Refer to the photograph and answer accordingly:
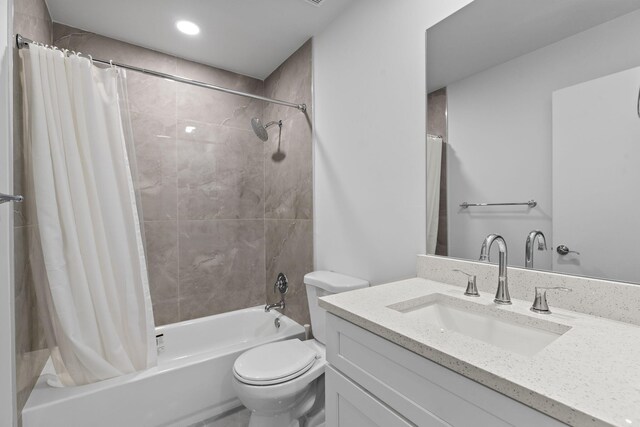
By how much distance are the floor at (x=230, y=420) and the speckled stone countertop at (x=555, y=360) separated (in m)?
1.23

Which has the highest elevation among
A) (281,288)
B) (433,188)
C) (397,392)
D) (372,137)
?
(372,137)

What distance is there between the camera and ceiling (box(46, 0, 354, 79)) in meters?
1.66

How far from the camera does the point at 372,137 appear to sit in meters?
1.55

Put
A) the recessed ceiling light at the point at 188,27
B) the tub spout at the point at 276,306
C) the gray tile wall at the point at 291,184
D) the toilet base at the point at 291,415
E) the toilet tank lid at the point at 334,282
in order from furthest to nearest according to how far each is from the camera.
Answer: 1. the tub spout at the point at 276,306
2. the gray tile wall at the point at 291,184
3. the recessed ceiling light at the point at 188,27
4. the toilet tank lid at the point at 334,282
5. the toilet base at the point at 291,415

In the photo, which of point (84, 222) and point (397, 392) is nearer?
point (397, 392)

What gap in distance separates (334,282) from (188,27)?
1.88 meters

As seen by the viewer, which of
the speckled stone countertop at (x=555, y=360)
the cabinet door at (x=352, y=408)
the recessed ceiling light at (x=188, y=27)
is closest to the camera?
the speckled stone countertop at (x=555, y=360)

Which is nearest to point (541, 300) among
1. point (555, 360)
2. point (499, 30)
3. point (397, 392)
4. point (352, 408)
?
point (555, 360)

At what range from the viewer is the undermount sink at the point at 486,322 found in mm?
780

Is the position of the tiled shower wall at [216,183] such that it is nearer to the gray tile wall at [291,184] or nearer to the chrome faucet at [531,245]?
the gray tile wall at [291,184]

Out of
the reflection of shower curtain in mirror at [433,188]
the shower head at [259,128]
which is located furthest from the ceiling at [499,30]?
the shower head at [259,128]

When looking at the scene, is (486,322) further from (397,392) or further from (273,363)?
(273,363)

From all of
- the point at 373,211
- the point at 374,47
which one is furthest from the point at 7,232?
the point at 374,47

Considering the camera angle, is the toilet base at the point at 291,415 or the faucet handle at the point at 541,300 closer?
the faucet handle at the point at 541,300
